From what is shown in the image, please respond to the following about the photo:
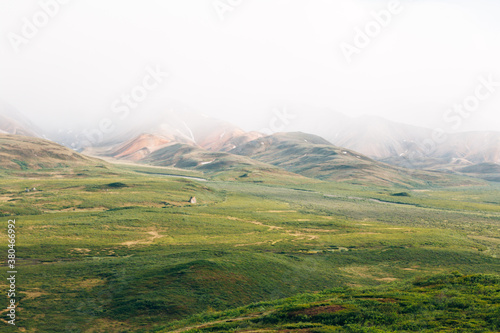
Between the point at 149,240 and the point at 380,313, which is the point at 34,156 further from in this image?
the point at 380,313

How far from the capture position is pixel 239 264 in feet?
Answer: 151

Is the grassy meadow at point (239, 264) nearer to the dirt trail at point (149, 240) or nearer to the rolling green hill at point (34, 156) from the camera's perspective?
the dirt trail at point (149, 240)

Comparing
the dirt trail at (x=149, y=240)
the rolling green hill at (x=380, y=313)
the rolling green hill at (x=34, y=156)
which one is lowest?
the dirt trail at (x=149, y=240)

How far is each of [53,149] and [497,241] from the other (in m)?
180

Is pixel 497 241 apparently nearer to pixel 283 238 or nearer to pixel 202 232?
pixel 283 238

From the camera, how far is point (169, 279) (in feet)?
132

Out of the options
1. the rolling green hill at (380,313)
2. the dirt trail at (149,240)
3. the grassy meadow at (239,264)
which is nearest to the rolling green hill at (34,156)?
the grassy meadow at (239,264)

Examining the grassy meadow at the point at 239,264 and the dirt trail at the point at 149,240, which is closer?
the grassy meadow at the point at 239,264

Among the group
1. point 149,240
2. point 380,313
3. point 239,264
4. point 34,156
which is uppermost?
point 34,156

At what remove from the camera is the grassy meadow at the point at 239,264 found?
28500 millimetres

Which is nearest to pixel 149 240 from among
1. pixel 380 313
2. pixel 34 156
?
pixel 380 313

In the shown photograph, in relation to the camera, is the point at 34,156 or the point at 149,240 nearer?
the point at 149,240

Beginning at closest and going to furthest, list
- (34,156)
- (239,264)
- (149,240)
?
(239,264), (149,240), (34,156)

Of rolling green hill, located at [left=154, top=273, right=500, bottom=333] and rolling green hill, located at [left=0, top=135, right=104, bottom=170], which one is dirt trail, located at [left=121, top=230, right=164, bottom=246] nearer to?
rolling green hill, located at [left=154, top=273, right=500, bottom=333]
